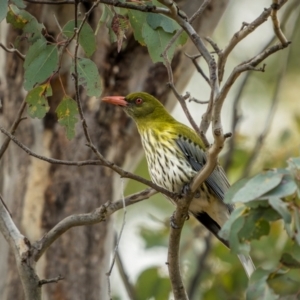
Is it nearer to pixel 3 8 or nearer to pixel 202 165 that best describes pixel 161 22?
pixel 3 8

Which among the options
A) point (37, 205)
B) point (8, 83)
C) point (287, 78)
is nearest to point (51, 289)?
point (37, 205)

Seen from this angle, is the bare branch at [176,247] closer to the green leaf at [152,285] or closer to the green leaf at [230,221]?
the green leaf at [230,221]

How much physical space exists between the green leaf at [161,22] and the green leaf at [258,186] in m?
0.88

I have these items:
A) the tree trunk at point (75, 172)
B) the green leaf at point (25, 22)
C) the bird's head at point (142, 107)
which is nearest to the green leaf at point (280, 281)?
the green leaf at point (25, 22)

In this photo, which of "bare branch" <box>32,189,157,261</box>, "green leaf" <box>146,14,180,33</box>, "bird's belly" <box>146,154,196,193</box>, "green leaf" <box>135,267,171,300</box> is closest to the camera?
"green leaf" <box>146,14,180,33</box>

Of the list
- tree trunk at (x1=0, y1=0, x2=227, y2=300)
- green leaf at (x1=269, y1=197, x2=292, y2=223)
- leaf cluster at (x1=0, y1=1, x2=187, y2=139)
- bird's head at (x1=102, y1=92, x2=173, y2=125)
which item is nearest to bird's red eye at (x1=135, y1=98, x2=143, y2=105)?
bird's head at (x1=102, y1=92, x2=173, y2=125)

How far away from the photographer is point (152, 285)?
523cm

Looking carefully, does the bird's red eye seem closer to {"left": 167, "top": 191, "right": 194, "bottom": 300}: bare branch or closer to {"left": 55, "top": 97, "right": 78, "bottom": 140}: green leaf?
{"left": 55, "top": 97, "right": 78, "bottom": 140}: green leaf

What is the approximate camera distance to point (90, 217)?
3.05m

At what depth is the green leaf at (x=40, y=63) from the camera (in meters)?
2.93

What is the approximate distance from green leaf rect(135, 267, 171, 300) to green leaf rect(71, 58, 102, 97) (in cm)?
245

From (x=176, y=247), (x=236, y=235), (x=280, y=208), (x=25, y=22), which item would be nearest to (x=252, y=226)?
(x=236, y=235)

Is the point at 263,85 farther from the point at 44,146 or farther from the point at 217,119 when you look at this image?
the point at 217,119

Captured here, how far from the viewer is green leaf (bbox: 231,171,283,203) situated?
2.14 metres
